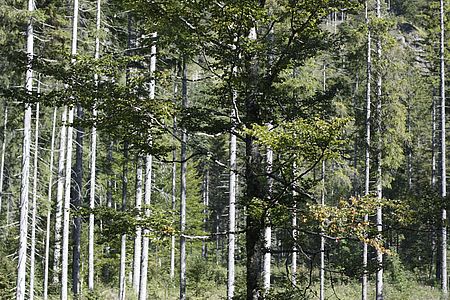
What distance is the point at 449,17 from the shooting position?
19.8 m

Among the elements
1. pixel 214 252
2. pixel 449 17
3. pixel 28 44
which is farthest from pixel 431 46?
pixel 214 252

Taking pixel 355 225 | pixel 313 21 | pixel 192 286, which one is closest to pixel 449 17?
pixel 192 286

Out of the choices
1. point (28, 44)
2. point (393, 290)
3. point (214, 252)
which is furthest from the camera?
point (214, 252)

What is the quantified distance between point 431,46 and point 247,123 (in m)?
20.5

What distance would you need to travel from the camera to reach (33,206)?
1883cm

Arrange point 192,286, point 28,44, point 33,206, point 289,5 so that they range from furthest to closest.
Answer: point 192,286
point 33,206
point 28,44
point 289,5

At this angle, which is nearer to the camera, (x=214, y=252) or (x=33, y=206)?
(x=33, y=206)

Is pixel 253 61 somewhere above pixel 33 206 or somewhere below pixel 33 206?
above

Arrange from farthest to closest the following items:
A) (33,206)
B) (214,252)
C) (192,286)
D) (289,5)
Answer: (214,252)
(192,286)
(33,206)
(289,5)

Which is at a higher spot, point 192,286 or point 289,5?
point 289,5

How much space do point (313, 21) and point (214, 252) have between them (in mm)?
35587

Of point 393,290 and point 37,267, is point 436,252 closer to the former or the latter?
point 393,290

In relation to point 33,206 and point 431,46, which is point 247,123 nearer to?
point 33,206

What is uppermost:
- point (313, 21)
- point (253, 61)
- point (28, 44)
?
point (28, 44)
